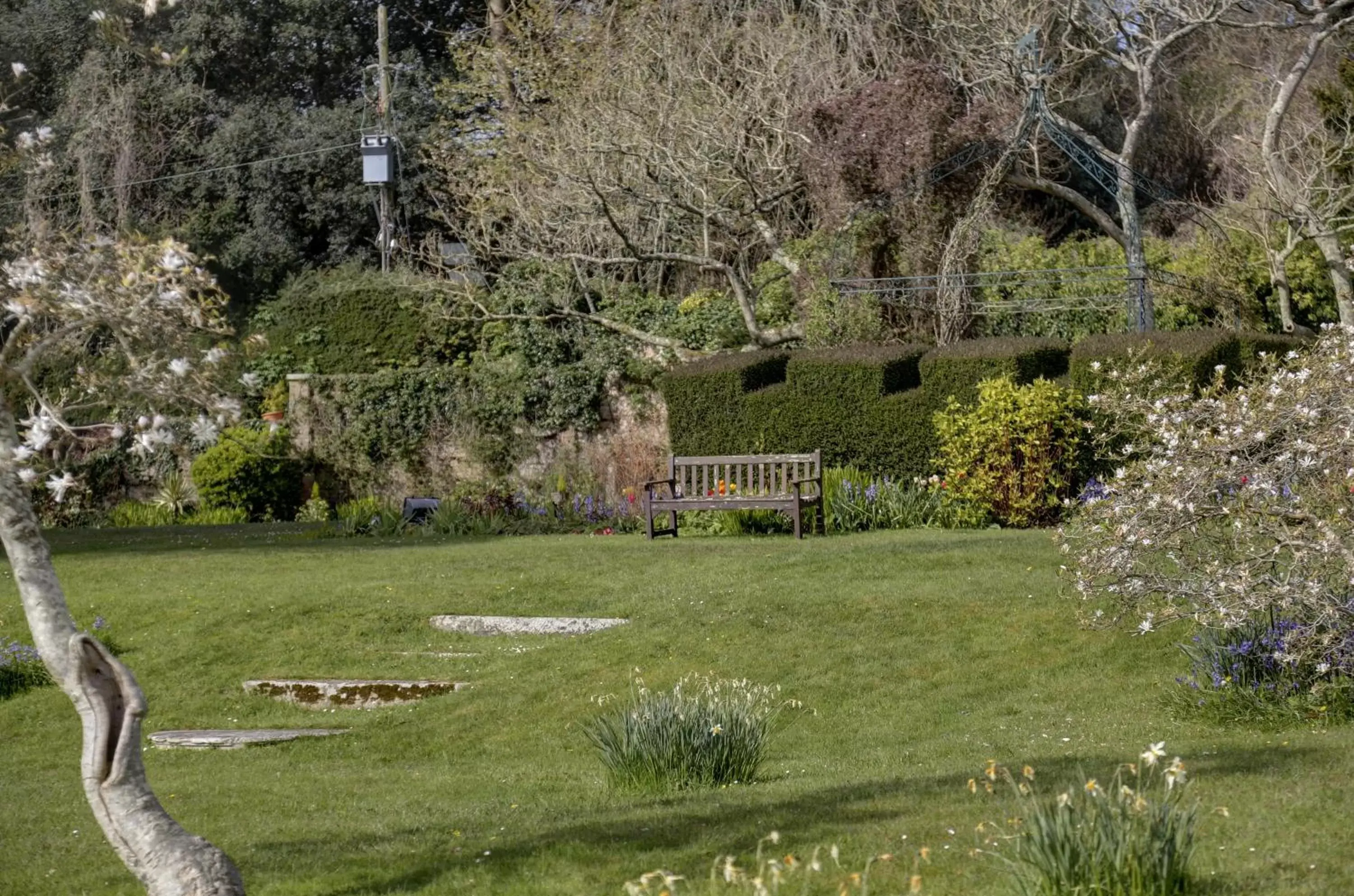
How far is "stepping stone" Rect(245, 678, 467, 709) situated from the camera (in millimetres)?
9562

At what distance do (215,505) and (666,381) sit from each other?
22.9 feet

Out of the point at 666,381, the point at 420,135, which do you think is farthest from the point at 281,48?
the point at 666,381

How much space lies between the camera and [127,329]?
4.57 m

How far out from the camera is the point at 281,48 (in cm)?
2853

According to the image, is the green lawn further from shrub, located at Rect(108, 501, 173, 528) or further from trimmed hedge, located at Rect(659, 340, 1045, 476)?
shrub, located at Rect(108, 501, 173, 528)

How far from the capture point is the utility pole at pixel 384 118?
24.4m

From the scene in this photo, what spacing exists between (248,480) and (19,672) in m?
9.93

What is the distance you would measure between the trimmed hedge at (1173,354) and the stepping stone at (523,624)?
19.0ft

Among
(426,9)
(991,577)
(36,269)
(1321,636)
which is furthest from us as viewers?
(426,9)

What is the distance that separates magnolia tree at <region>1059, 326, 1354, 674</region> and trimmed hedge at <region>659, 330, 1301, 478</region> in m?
6.50

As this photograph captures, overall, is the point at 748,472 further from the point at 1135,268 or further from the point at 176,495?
the point at 176,495

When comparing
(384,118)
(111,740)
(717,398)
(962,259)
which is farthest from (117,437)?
(384,118)

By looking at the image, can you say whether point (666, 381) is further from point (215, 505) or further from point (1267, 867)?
point (1267, 867)

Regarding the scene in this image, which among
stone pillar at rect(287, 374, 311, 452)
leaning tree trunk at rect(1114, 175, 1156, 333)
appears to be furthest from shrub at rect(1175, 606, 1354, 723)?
stone pillar at rect(287, 374, 311, 452)
